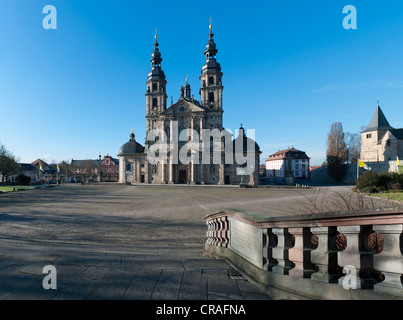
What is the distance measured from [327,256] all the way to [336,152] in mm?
62298

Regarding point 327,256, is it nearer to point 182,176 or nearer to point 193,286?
point 193,286

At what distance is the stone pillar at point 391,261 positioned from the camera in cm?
172

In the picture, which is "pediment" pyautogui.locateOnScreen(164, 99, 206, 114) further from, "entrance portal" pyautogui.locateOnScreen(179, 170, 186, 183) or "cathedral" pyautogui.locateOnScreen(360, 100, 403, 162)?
"cathedral" pyautogui.locateOnScreen(360, 100, 403, 162)

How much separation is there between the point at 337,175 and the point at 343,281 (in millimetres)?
60878

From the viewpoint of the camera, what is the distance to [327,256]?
2213 mm

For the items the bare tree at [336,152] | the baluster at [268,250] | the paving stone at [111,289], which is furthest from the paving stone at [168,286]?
the bare tree at [336,152]

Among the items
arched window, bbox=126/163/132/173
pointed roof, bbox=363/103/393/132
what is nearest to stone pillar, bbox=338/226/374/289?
arched window, bbox=126/163/132/173

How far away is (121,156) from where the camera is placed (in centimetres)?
4922

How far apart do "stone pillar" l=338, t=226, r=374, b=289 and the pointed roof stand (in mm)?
70833

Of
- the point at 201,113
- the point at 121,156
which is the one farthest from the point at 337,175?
the point at 121,156

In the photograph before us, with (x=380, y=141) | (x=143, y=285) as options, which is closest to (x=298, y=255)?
(x=143, y=285)

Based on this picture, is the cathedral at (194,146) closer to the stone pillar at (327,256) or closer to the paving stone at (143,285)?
the paving stone at (143,285)

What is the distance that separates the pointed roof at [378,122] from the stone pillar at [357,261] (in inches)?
2789
